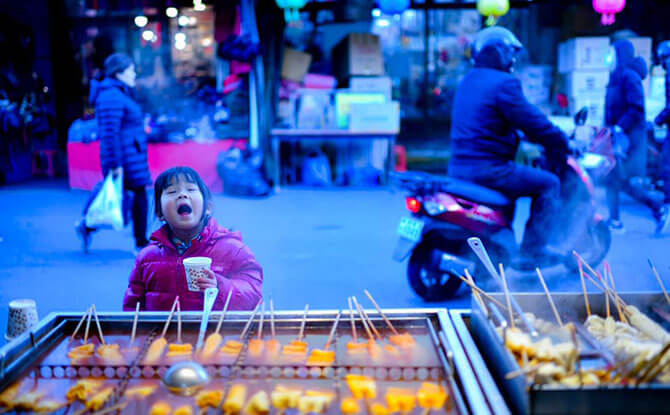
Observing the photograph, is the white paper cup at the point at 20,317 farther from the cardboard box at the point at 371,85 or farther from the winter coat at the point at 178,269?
the cardboard box at the point at 371,85

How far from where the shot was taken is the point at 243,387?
179 centimetres

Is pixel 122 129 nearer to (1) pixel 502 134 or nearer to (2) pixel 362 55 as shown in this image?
(1) pixel 502 134

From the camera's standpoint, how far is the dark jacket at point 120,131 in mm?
6582

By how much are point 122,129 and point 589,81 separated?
26.5ft

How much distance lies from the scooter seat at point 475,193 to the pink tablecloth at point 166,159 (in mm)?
7128

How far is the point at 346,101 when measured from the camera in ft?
38.0

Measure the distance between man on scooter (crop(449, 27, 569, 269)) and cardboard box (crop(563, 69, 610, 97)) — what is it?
6808mm

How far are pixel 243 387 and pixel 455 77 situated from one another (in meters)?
12.2

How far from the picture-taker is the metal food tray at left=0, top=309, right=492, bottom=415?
1.79 metres

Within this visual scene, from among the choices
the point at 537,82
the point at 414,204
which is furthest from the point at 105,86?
the point at 537,82

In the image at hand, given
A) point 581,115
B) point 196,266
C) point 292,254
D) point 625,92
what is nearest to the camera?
point 196,266

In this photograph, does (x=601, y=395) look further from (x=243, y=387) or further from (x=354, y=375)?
(x=243, y=387)

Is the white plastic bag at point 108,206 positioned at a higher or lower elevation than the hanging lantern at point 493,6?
lower

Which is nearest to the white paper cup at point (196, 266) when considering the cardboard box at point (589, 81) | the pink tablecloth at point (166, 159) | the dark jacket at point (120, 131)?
the dark jacket at point (120, 131)
